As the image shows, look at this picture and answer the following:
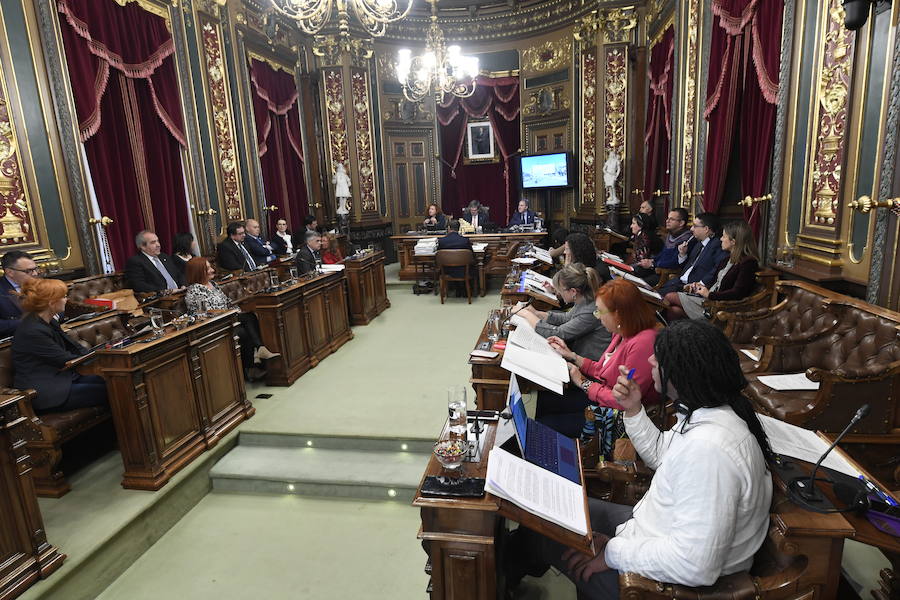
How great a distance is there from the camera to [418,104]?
10.3m

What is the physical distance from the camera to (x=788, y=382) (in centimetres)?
274

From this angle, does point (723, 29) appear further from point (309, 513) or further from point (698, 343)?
point (309, 513)

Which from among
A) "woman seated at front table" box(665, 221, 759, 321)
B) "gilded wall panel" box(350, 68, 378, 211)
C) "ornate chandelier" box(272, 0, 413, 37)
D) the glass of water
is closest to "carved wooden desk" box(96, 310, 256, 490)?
the glass of water

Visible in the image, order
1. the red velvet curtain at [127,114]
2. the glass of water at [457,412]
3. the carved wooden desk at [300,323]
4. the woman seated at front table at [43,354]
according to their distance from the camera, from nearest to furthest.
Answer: the glass of water at [457,412] → the woman seated at front table at [43,354] → the carved wooden desk at [300,323] → the red velvet curtain at [127,114]

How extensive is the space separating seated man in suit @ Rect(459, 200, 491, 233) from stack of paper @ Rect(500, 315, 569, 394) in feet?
20.7

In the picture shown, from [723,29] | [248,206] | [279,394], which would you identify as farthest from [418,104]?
[279,394]

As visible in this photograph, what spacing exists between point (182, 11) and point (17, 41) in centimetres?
227

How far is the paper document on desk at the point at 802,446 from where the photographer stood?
1447mm

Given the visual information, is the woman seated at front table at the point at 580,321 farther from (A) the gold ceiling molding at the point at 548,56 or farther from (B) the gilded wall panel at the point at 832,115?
(A) the gold ceiling molding at the point at 548,56

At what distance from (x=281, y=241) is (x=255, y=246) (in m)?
1.16

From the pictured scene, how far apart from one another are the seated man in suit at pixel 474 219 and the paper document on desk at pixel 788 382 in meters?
6.50

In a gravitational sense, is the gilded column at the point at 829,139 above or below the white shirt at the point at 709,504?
above

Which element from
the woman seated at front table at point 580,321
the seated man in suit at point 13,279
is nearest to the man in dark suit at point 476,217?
the woman seated at front table at point 580,321

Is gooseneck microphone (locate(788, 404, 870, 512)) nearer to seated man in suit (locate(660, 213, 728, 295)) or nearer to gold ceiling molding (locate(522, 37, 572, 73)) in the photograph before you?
seated man in suit (locate(660, 213, 728, 295))
